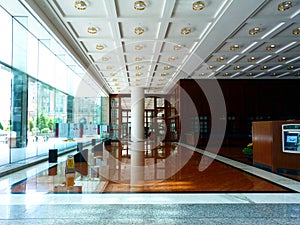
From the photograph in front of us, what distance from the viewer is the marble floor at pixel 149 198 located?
9.88 feet

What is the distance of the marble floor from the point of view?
9.88 feet

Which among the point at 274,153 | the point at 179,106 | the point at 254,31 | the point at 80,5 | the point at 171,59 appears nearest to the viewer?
the point at 274,153

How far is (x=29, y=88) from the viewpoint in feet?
25.1

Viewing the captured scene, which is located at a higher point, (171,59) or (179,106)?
(171,59)

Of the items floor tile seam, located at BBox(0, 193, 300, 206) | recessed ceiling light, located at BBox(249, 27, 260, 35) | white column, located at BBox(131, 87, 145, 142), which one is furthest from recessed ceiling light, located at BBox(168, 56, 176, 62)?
floor tile seam, located at BBox(0, 193, 300, 206)

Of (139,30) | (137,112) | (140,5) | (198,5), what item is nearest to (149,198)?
(140,5)

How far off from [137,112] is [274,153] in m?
14.0

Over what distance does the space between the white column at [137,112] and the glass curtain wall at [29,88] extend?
7.48m

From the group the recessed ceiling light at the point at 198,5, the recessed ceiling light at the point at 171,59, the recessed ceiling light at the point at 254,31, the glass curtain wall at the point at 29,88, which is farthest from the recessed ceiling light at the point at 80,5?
the recessed ceiling light at the point at 171,59

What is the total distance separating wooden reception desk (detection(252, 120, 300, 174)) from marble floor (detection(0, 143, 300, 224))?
42 cm

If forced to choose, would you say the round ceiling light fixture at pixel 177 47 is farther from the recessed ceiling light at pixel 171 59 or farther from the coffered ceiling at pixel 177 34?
the recessed ceiling light at pixel 171 59

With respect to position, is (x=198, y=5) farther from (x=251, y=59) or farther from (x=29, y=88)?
(x=251, y=59)

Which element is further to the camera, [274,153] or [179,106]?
[179,106]

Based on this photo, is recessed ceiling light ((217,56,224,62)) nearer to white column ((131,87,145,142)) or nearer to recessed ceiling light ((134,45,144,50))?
recessed ceiling light ((134,45,144,50))
